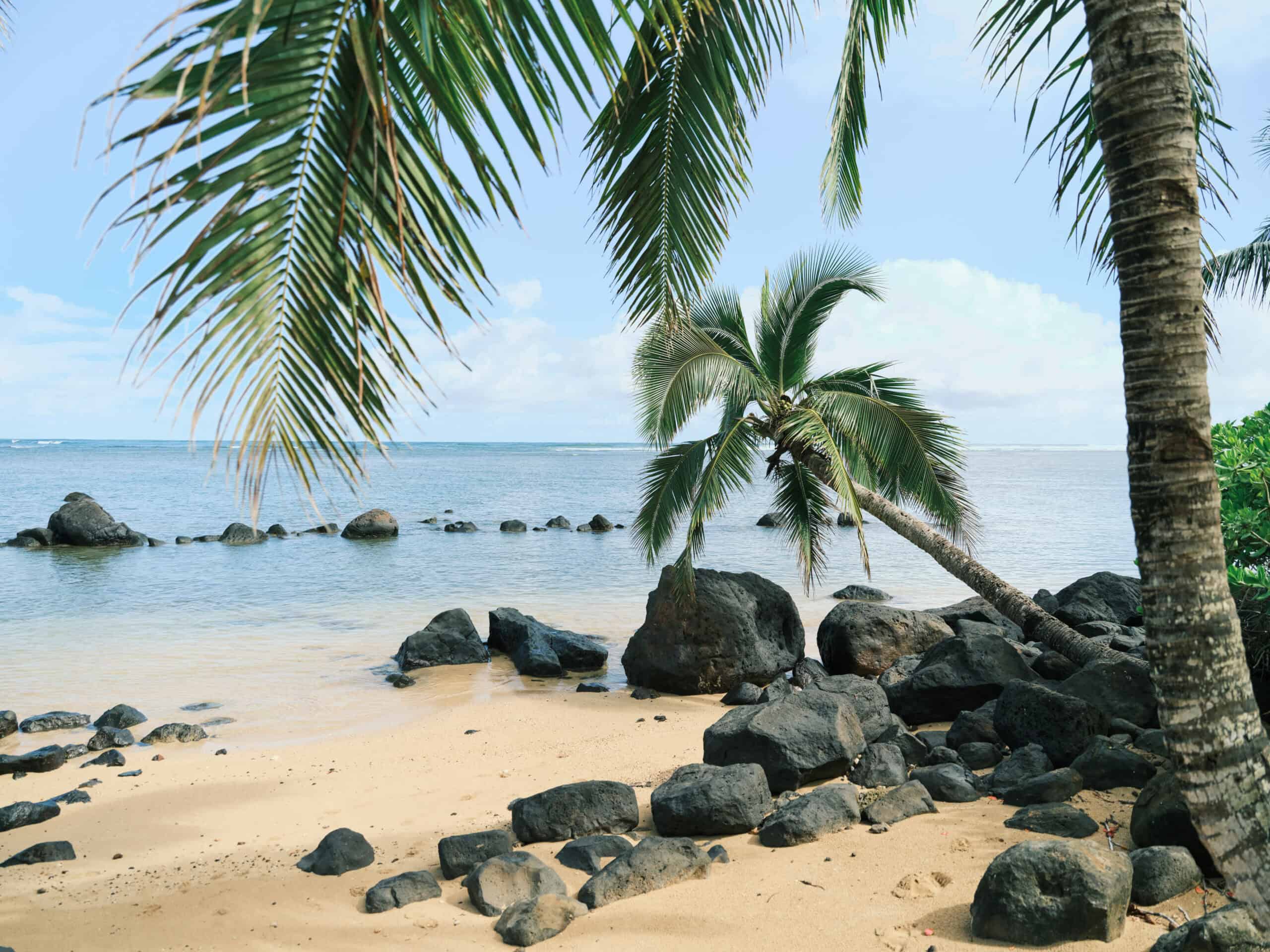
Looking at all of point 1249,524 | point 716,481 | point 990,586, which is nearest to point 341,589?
point 716,481

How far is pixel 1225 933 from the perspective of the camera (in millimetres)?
3018

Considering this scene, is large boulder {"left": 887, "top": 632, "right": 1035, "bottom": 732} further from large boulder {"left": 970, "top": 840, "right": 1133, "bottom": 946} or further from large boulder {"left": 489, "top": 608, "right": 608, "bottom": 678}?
large boulder {"left": 489, "top": 608, "right": 608, "bottom": 678}

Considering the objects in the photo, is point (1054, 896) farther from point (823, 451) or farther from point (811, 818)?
point (823, 451)

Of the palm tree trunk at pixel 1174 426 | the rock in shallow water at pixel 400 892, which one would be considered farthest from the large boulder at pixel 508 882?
the palm tree trunk at pixel 1174 426

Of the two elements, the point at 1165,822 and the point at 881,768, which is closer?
the point at 1165,822

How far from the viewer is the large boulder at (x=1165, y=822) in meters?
4.06

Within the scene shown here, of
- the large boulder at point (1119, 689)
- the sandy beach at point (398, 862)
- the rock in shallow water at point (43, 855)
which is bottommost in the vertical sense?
the rock in shallow water at point (43, 855)

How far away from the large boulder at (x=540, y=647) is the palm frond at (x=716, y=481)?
6.89 feet

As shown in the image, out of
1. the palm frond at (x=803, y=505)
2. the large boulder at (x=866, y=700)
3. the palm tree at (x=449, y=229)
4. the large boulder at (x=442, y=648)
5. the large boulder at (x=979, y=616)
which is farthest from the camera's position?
the large boulder at (x=442, y=648)

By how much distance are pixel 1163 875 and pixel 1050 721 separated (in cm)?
239

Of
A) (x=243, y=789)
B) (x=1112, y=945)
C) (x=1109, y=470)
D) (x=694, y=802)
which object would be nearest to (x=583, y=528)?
(x=243, y=789)

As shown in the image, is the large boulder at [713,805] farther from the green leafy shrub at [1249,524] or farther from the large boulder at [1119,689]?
the green leafy shrub at [1249,524]

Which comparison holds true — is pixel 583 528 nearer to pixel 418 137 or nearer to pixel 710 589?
pixel 710 589

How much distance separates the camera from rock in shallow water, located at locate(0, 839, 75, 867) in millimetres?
5621
